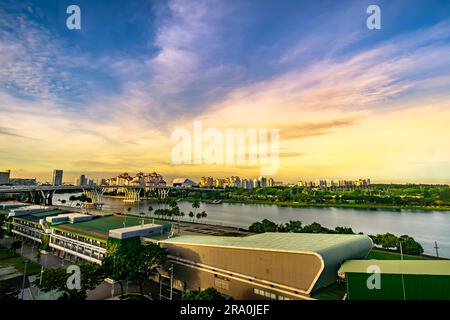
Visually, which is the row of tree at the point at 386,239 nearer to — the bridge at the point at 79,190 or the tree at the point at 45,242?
the tree at the point at 45,242

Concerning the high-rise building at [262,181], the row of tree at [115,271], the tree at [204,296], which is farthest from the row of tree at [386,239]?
the high-rise building at [262,181]

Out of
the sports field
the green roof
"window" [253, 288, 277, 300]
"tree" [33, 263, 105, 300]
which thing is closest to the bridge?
the sports field

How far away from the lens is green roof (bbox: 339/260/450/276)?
16.8 feet

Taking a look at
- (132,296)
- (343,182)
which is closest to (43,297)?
(132,296)

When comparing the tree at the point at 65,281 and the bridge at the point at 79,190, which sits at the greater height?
the bridge at the point at 79,190

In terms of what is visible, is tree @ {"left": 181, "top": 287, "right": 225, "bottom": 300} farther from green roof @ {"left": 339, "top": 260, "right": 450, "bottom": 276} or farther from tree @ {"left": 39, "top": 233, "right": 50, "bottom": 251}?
tree @ {"left": 39, "top": 233, "right": 50, "bottom": 251}

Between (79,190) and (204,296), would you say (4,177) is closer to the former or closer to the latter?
(79,190)

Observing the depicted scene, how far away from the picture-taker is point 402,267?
5473 mm

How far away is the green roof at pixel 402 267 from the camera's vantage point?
16.8 feet
